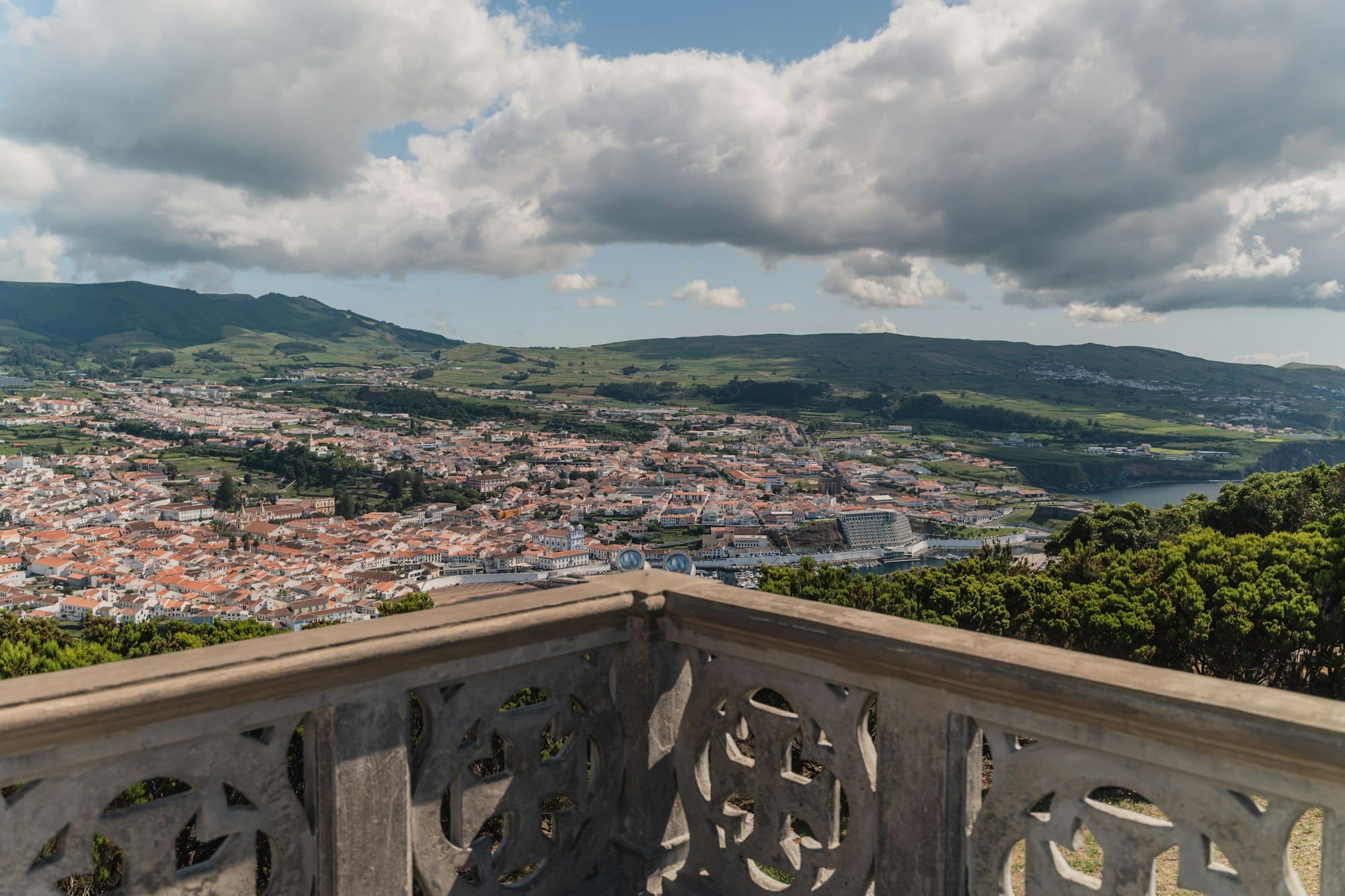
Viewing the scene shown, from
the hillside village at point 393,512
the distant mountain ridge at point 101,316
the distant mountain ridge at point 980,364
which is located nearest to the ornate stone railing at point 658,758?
the hillside village at point 393,512

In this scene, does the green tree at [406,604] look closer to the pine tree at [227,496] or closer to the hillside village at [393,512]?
the hillside village at [393,512]

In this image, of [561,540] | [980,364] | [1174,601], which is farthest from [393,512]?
[980,364]

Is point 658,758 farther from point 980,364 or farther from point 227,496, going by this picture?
point 980,364

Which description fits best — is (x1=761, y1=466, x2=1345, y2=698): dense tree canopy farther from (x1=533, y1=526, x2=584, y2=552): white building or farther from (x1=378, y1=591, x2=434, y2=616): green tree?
(x1=533, y1=526, x2=584, y2=552): white building

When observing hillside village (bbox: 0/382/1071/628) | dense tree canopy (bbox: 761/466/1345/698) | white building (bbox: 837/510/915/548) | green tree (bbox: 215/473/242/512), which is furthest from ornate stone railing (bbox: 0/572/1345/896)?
green tree (bbox: 215/473/242/512)

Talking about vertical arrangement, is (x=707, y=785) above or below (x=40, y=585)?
above

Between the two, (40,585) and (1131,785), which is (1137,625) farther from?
(40,585)

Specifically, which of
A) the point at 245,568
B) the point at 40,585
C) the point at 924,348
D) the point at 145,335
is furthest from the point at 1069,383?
the point at 145,335
